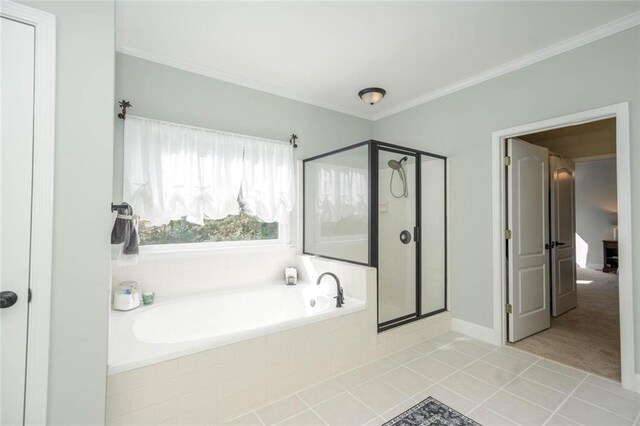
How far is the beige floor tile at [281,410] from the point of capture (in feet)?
5.87

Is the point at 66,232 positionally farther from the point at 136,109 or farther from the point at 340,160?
the point at 340,160

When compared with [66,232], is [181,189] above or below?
above

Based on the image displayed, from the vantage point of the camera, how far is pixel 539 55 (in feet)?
8.26

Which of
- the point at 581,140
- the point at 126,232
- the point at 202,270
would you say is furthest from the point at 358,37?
the point at 581,140

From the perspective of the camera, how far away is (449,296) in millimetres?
3211

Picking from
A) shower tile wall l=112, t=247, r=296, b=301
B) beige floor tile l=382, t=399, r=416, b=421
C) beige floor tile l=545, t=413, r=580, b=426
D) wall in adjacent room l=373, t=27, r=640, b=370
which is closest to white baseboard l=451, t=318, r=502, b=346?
wall in adjacent room l=373, t=27, r=640, b=370

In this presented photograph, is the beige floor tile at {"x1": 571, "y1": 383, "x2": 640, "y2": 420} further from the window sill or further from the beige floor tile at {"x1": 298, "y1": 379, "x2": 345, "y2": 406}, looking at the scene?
the window sill

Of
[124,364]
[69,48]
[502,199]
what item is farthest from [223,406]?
[502,199]

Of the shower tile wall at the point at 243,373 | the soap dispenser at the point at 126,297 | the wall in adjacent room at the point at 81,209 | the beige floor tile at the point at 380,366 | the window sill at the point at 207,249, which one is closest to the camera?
the wall in adjacent room at the point at 81,209

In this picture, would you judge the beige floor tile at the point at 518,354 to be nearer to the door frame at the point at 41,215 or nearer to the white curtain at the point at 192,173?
the white curtain at the point at 192,173

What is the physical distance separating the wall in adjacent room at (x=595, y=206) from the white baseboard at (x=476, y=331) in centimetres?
606

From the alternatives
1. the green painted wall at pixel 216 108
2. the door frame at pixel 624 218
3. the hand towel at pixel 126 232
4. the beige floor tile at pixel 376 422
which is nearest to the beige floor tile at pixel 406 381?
the beige floor tile at pixel 376 422

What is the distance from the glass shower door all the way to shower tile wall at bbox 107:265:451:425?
0.79 ft

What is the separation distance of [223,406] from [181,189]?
5.61 feet
